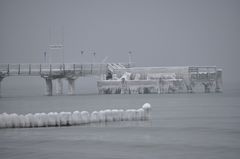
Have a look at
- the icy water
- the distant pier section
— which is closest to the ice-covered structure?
the distant pier section

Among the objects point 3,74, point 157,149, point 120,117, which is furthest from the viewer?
point 3,74

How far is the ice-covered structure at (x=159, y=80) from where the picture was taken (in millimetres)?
132000

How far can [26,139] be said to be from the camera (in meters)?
46.5

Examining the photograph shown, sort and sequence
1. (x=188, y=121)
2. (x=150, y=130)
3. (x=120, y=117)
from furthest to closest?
(x=188, y=121)
(x=120, y=117)
(x=150, y=130)

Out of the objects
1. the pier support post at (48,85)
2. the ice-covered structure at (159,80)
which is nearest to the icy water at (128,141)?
the ice-covered structure at (159,80)

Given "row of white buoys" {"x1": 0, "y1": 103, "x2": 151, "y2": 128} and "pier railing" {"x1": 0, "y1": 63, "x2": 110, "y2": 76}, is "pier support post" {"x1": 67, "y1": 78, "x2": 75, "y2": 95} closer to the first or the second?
"pier railing" {"x1": 0, "y1": 63, "x2": 110, "y2": 76}

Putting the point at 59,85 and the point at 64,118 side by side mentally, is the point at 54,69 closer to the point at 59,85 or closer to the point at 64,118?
the point at 59,85

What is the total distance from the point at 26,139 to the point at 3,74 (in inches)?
3556

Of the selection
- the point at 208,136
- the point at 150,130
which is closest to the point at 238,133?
the point at 208,136

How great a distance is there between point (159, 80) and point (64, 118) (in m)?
78.1

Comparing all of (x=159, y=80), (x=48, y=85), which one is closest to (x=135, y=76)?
(x=159, y=80)

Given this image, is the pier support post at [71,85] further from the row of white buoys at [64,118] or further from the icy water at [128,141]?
the row of white buoys at [64,118]

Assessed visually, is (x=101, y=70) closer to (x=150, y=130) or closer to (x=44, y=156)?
(x=150, y=130)

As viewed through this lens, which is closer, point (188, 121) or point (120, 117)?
point (120, 117)
